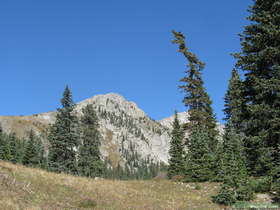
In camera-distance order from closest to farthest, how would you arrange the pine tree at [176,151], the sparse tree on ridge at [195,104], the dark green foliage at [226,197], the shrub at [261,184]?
the dark green foliage at [226,197] < the shrub at [261,184] < the sparse tree on ridge at [195,104] < the pine tree at [176,151]

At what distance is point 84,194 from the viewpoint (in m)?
17.8

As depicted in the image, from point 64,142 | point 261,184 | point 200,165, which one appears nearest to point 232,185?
point 261,184

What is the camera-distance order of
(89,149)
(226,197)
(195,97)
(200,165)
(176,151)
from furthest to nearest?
(89,149)
(176,151)
(195,97)
(200,165)
(226,197)

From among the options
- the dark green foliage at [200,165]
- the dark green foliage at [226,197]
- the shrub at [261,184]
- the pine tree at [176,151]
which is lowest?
the dark green foliage at [226,197]

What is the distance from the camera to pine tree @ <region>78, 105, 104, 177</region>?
53.1m

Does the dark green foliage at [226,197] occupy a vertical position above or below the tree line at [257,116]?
below

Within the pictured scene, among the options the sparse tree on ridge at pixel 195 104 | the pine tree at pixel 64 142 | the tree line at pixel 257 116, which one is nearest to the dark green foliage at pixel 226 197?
the tree line at pixel 257 116

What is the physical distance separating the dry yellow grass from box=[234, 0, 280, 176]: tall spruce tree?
456 cm

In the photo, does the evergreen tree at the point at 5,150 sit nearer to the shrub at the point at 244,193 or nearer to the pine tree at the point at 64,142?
the pine tree at the point at 64,142

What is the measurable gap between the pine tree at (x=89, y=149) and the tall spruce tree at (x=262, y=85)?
36409 millimetres

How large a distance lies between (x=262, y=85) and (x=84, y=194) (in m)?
12.6

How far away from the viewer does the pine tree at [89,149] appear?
5312 cm

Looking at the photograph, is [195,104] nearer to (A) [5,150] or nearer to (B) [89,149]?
(B) [89,149]

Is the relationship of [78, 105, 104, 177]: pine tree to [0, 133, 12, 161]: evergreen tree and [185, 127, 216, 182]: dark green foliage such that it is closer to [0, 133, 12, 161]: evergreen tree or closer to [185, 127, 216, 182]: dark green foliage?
Answer: [0, 133, 12, 161]: evergreen tree
